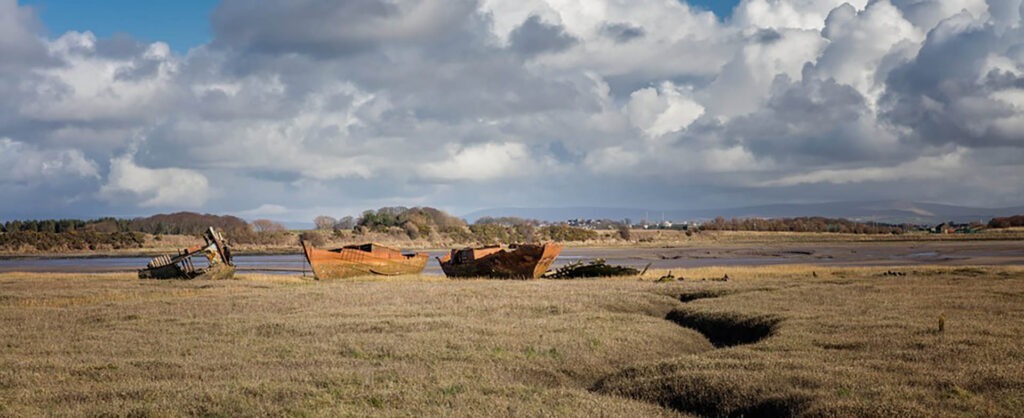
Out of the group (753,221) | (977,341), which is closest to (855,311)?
(977,341)

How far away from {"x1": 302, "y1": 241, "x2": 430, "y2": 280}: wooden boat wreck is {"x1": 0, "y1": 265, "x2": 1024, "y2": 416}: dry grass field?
59.2ft

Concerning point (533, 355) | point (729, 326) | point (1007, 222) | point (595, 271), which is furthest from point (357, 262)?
point (1007, 222)

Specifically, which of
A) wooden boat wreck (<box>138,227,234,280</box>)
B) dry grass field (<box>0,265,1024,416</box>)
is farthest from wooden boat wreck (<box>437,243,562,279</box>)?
dry grass field (<box>0,265,1024,416</box>)

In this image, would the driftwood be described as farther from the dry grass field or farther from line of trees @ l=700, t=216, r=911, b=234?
line of trees @ l=700, t=216, r=911, b=234

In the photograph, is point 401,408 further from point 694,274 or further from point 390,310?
point 694,274

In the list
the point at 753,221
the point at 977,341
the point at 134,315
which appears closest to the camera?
the point at 977,341

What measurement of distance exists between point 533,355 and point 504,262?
29.4 metres

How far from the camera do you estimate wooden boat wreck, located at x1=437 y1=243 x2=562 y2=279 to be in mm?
44406

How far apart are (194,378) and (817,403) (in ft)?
31.5

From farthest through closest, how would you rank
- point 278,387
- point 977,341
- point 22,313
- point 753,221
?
point 753,221 < point 22,313 < point 977,341 < point 278,387

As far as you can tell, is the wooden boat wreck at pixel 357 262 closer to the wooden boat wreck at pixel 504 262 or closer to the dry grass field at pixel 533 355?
the wooden boat wreck at pixel 504 262

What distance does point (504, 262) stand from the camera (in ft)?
147

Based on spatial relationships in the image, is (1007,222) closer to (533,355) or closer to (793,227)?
(793,227)

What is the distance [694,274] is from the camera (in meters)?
43.7
